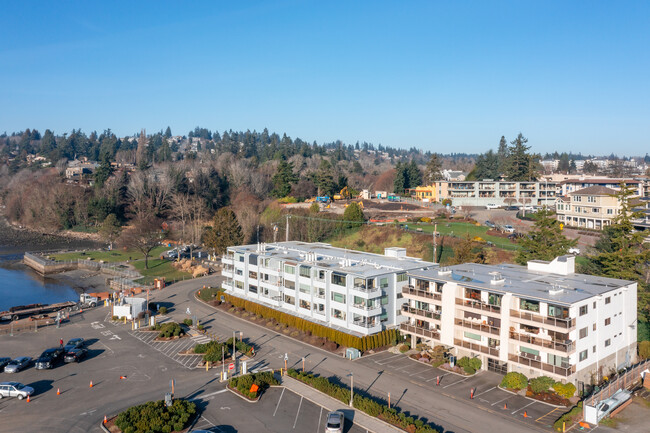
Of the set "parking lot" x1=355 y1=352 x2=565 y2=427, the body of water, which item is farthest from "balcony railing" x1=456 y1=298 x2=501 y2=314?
the body of water

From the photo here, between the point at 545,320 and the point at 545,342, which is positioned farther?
the point at 545,342

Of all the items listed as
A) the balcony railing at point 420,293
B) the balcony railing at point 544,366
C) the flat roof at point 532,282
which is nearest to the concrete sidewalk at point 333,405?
the balcony railing at point 544,366

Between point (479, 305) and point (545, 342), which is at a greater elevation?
point (479, 305)

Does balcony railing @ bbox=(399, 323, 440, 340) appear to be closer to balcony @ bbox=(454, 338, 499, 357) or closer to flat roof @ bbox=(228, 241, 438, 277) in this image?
balcony @ bbox=(454, 338, 499, 357)

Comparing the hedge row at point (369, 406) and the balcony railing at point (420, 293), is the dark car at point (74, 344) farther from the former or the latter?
the balcony railing at point (420, 293)

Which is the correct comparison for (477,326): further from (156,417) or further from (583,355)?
(156,417)

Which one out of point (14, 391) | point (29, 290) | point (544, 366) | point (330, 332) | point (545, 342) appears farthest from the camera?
point (29, 290)

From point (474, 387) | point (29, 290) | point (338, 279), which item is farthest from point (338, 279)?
point (29, 290)
